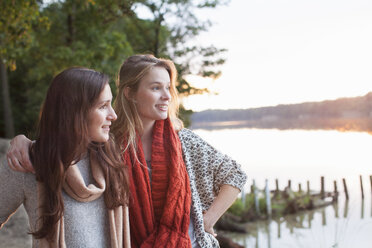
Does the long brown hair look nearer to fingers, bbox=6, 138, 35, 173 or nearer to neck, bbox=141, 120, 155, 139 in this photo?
fingers, bbox=6, 138, 35, 173

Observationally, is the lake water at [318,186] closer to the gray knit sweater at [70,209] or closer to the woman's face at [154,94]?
the woman's face at [154,94]

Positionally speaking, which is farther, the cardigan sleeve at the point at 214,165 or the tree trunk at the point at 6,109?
the tree trunk at the point at 6,109

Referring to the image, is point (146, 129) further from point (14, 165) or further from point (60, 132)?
point (14, 165)

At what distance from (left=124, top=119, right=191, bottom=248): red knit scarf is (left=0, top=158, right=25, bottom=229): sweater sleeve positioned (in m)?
0.61

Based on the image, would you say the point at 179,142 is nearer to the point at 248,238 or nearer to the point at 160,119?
the point at 160,119

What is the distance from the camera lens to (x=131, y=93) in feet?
7.67

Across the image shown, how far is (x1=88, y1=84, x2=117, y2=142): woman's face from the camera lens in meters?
1.79

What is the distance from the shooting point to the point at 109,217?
186 centimetres

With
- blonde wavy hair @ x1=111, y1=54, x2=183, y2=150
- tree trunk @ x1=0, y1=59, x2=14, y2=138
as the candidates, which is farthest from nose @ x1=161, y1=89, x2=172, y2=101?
tree trunk @ x1=0, y1=59, x2=14, y2=138

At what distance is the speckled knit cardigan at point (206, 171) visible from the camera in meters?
2.33

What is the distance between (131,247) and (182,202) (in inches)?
14.8

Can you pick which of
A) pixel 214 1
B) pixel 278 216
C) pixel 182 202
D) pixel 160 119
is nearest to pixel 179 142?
pixel 160 119

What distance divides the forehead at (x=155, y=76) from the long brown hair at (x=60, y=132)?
454 mm

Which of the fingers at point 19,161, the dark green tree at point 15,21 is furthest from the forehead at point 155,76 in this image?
the dark green tree at point 15,21
